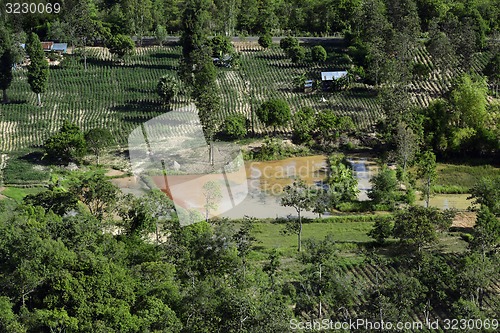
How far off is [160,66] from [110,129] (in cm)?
1408

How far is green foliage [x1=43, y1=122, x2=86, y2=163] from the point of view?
58594 millimetres

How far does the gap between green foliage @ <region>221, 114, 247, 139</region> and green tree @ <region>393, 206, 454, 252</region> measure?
68.6 ft

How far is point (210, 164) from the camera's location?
58.9 metres

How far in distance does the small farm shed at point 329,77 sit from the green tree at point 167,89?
45.5ft

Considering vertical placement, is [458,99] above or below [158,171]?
above

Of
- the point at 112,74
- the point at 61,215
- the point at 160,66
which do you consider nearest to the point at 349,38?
the point at 160,66

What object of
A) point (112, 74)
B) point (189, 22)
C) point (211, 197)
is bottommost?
point (211, 197)

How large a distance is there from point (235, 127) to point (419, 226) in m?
23.0

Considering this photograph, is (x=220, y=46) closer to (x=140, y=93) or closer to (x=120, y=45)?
(x=120, y=45)

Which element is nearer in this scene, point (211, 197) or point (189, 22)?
point (211, 197)

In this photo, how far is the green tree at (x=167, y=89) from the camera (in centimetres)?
6788

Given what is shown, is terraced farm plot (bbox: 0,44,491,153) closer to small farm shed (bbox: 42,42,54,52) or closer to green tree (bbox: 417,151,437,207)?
small farm shed (bbox: 42,42,54,52)

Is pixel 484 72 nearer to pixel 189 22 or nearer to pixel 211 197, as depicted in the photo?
pixel 189 22

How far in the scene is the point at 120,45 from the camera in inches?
2985
